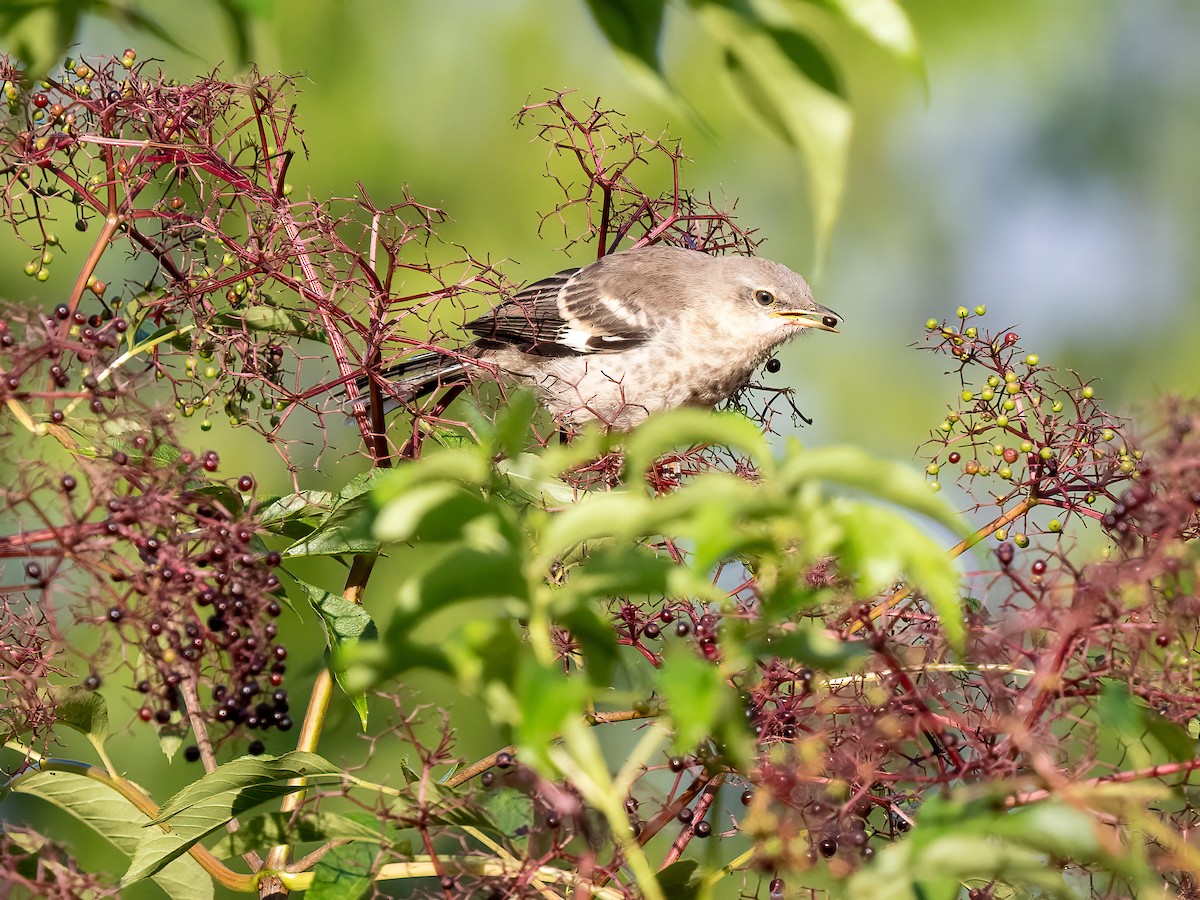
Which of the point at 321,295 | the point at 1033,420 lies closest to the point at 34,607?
the point at 321,295

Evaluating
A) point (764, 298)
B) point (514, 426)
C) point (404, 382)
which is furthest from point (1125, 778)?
point (764, 298)

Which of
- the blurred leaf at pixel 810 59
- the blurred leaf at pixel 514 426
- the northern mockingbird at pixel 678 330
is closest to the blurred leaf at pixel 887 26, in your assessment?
the blurred leaf at pixel 810 59

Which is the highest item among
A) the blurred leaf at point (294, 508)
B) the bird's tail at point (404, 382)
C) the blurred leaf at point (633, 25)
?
the bird's tail at point (404, 382)

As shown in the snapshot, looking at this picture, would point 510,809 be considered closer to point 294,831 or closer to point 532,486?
point 294,831

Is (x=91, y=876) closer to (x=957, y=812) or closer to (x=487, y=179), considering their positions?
(x=957, y=812)

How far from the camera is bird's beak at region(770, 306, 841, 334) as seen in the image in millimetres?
5441

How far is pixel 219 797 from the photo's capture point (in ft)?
5.70

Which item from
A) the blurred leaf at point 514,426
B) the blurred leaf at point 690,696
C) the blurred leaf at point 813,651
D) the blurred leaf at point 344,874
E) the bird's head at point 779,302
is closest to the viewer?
the blurred leaf at point 690,696

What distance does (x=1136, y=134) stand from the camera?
38.0 ft

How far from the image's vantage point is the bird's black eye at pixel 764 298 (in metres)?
5.63

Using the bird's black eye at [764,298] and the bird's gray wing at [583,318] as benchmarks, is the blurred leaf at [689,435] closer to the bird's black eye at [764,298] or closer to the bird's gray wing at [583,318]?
the bird's gray wing at [583,318]

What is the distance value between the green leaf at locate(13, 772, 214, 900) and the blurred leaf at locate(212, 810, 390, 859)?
0.05 meters

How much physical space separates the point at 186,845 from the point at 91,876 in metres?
0.20

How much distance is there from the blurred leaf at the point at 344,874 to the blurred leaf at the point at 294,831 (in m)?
0.02
